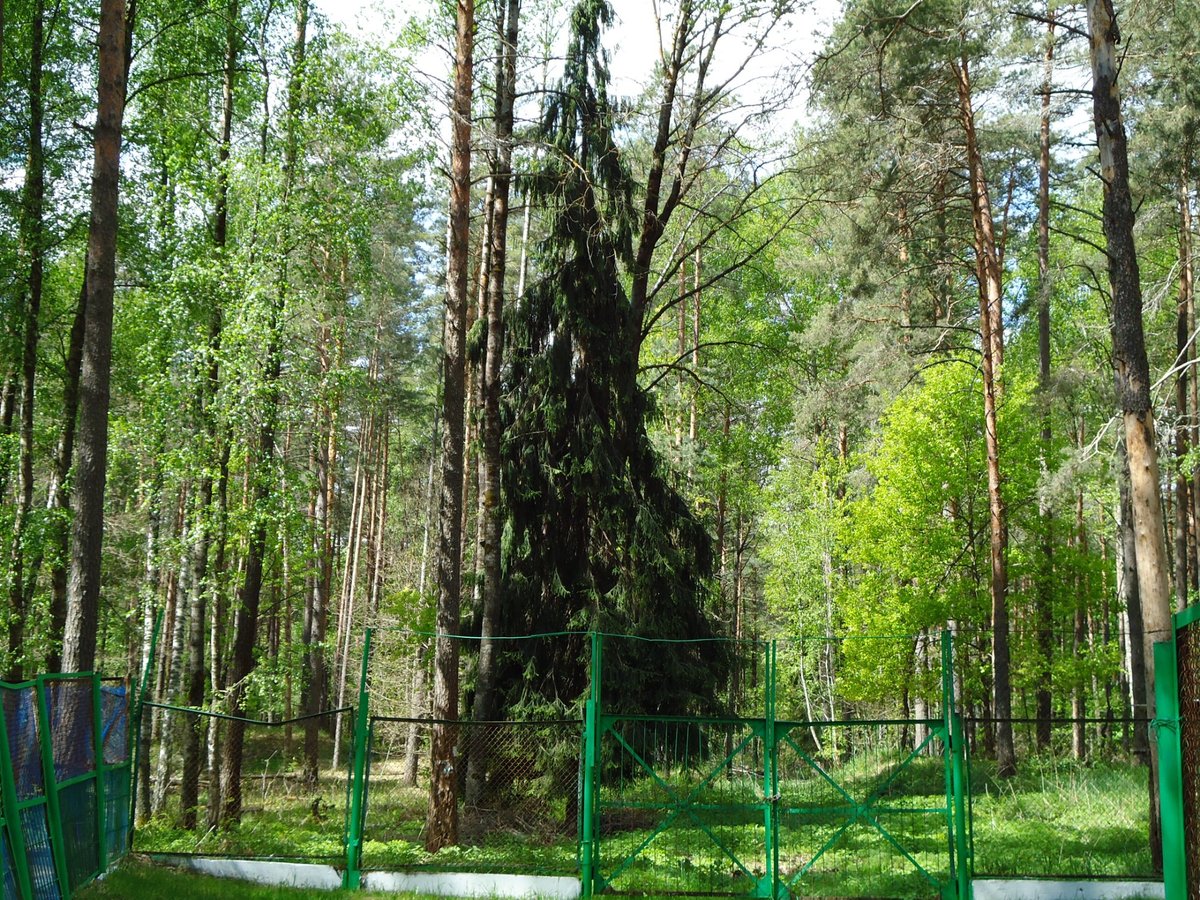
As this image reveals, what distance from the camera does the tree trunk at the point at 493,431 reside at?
1230 cm

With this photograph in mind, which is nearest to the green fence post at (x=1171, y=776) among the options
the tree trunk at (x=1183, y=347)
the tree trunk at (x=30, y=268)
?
the tree trunk at (x=1183, y=347)

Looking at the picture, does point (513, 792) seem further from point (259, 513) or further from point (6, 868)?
point (6, 868)

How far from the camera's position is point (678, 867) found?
30.7ft

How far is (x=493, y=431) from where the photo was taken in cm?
1239

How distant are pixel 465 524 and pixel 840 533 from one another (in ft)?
30.1

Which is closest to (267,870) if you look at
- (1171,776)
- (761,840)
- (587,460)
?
(761,840)

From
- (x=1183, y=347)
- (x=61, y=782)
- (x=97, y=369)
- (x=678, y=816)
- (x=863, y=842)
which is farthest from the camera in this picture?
(x=1183, y=347)

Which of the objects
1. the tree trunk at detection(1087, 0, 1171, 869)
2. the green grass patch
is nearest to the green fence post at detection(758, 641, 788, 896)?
the green grass patch

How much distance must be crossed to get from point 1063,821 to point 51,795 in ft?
37.8

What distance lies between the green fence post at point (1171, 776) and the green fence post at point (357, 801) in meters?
6.63

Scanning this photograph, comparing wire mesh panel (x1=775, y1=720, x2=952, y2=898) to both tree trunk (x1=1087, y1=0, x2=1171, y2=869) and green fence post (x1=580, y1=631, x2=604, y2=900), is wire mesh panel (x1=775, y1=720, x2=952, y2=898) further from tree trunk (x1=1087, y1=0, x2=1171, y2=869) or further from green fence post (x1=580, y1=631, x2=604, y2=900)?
tree trunk (x1=1087, y1=0, x2=1171, y2=869)

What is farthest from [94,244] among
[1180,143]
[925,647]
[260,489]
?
[1180,143]

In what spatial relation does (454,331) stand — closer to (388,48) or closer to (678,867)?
(388,48)

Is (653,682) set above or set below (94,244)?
below
